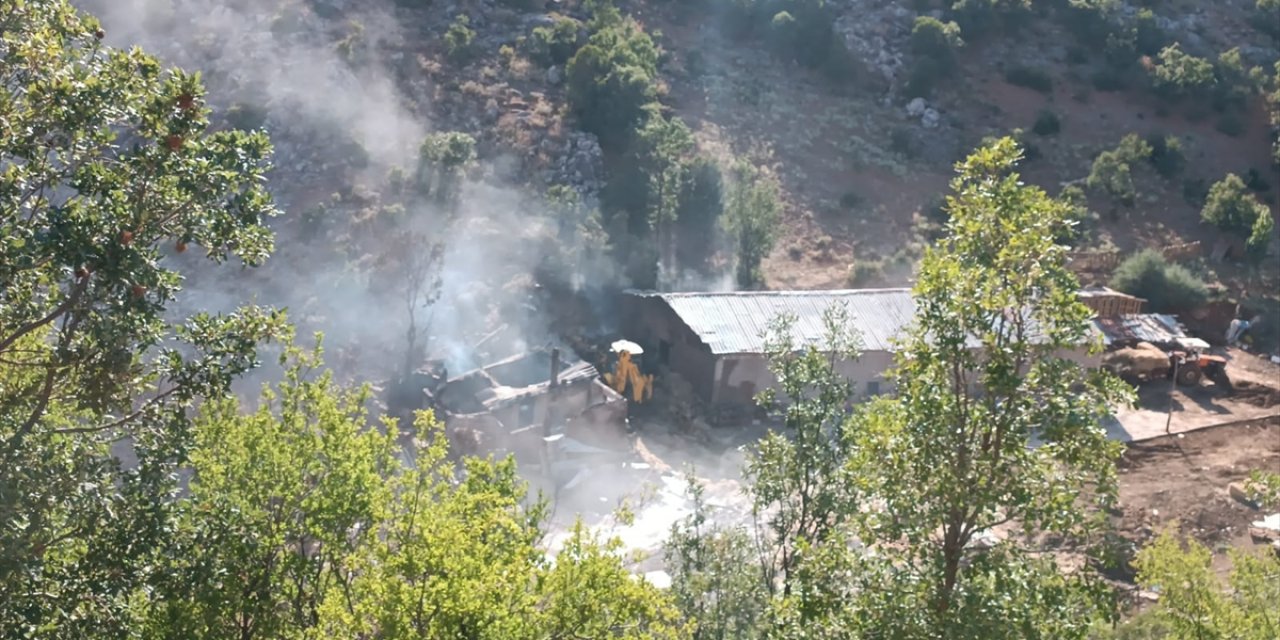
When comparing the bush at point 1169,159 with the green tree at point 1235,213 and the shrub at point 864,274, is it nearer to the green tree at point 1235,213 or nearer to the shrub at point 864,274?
the green tree at point 1235,213

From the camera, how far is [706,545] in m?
10.9

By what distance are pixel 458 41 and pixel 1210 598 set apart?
32055mm

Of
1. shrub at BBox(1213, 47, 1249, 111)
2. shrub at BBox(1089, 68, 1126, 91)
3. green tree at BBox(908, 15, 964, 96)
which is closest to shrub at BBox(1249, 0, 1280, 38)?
shrub at BBox(1213, 47, 1249, 111)

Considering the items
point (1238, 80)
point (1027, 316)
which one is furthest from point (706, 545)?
point (1238, 80)

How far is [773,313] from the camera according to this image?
24.6 m

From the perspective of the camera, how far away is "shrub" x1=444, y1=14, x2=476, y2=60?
36719 mm

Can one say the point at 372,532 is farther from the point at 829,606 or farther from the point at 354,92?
the point at 354,92

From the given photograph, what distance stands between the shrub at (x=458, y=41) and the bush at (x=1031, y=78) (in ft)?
69.7

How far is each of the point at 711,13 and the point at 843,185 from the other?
12.3 metres

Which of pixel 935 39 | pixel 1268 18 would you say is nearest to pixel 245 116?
pixel 935 39

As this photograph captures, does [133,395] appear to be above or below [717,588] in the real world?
above

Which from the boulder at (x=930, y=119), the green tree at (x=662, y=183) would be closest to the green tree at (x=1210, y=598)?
the green tree at (x=662, y=183)

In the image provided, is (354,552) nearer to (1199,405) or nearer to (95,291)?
(95,291)

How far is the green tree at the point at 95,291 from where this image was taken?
18.7 feet
